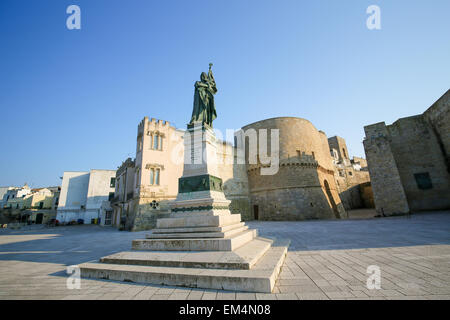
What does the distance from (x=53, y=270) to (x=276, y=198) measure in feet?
62.7

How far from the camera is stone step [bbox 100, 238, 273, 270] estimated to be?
3.17m

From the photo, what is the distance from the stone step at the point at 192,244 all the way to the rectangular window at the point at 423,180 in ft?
57.8

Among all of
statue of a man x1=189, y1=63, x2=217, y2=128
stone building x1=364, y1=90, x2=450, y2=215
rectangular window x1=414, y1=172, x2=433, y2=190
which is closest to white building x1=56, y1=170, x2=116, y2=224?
statue of a man x1=189, y1=63, x2=217, y2=128

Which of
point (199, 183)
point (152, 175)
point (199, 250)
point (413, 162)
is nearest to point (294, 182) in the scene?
point (413, 162)

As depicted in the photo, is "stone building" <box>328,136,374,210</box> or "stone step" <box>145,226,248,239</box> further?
"stone building" <box>328,136,374,210</box>

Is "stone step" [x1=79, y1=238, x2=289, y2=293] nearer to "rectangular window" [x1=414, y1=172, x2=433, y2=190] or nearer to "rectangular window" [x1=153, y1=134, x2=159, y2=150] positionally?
"rectangular window" [x1=153, y1=134, x2=159, y2=150]

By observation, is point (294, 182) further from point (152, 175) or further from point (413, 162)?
point (152, 175)

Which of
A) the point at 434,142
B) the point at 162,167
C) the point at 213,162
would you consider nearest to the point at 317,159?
the point at 434,142

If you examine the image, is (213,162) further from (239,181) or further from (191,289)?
(239,181)

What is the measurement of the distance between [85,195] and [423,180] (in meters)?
41.3

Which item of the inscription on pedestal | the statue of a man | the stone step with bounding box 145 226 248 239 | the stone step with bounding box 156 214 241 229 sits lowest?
the stone step with bounding box 145 226 248 239

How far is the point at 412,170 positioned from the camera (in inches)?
581

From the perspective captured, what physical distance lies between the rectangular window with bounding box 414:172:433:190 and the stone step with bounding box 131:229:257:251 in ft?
57.8
